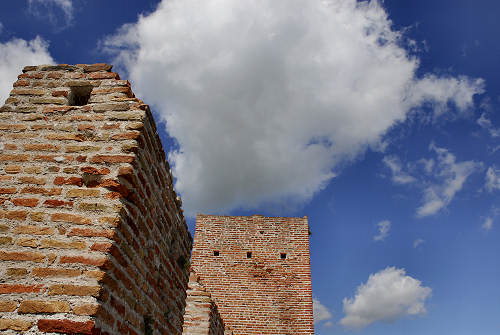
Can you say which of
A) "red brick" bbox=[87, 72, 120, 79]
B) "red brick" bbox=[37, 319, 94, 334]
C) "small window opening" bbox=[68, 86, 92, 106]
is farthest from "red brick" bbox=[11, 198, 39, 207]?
"red brick" bbox=[87, 72, 120, 79]

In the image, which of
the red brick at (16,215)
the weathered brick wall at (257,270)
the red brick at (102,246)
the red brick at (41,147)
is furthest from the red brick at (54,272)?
the weathered brick wall at (257,270)

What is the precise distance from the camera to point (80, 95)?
3.12m

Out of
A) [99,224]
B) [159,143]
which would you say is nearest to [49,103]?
[159,143]

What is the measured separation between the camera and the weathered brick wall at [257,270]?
9961 millimetres

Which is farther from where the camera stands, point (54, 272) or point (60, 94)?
point (60, 94)

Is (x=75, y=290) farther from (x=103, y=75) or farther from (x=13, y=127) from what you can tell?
(x=103, y=75)

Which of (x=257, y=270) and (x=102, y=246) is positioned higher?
(x=257, y=270)

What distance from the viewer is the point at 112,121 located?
2789 millimetres

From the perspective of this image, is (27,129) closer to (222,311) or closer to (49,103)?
(49,103)

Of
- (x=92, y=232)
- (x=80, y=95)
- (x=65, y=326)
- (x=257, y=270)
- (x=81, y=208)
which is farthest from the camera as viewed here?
(x=257, y=270)

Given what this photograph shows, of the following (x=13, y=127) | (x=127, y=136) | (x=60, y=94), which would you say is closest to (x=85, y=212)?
(x=127, y=136)

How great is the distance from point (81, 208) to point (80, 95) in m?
1.30

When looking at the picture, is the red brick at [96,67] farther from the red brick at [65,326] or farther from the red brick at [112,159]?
the red brick at [65,326]

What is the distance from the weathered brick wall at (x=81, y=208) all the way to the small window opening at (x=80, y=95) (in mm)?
13
